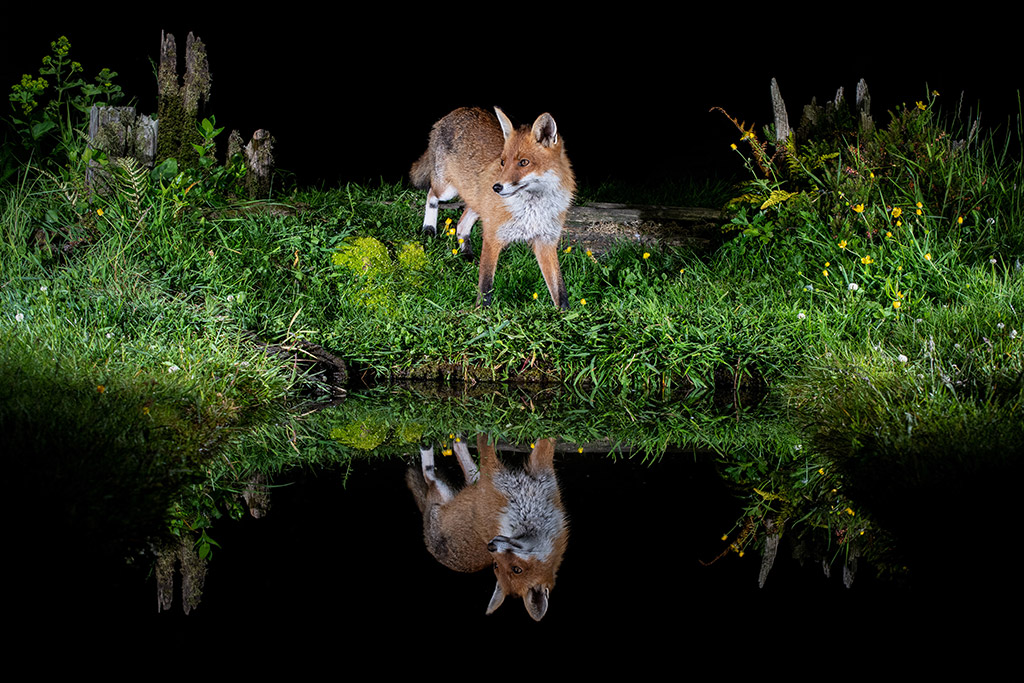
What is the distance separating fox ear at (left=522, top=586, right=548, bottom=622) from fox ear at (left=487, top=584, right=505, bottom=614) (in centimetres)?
6

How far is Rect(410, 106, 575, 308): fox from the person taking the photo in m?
6.21

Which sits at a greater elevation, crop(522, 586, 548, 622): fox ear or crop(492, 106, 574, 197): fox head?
crop(492, 106, 574, 197): fox head

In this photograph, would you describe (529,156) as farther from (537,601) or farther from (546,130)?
(537,601)

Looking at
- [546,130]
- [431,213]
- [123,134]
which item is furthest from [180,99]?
[546,130]

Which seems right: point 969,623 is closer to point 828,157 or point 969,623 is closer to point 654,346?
point 654,346

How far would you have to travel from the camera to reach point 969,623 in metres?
2.31

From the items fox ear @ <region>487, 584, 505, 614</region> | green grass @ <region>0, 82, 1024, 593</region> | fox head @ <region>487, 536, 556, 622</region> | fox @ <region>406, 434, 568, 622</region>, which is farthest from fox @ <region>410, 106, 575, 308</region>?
fox ear @ <region>487, 584, 505, 614</region>

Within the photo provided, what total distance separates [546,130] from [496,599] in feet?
13.5

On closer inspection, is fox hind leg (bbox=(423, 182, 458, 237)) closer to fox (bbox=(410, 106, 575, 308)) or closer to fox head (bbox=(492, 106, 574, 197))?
fox (bbox=(410, 106, 575, 308))

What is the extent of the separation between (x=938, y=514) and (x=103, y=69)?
7351mm

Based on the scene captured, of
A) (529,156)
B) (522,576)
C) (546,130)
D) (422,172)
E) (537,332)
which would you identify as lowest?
(537,332)

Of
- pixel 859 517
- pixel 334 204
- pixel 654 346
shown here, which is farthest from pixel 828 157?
pixel 859 517

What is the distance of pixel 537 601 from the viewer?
2.60m

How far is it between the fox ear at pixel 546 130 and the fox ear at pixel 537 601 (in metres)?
3.97
